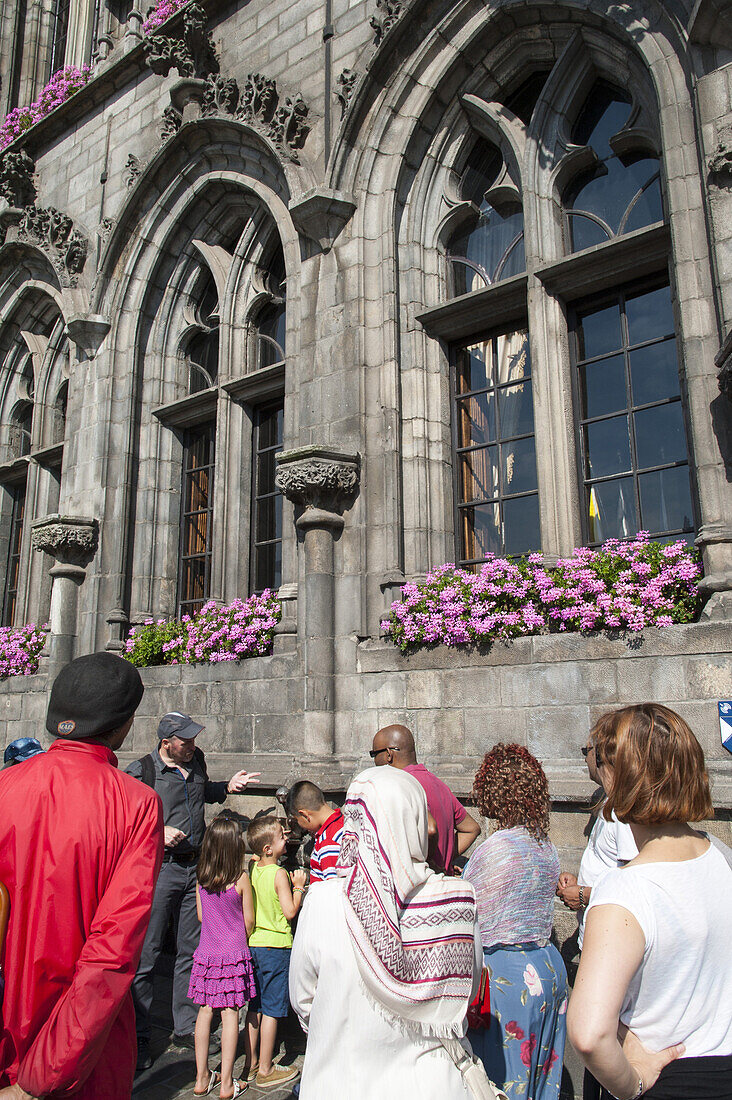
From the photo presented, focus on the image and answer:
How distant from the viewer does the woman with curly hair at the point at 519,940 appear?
3.13m

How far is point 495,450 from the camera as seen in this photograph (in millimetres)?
7672

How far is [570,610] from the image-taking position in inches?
236

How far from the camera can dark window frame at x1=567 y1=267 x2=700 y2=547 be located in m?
6.33

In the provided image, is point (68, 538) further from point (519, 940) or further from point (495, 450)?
point (519, 940)

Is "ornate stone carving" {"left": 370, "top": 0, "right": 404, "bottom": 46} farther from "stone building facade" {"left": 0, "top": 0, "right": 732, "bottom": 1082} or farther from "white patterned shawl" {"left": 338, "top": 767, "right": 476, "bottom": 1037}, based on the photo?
"white patterned shawl" {"left": 338, "top": 767, "right": 476, "bottom": 1037}

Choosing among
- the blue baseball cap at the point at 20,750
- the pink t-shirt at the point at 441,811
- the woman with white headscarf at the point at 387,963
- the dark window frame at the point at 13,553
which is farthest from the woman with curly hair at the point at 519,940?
the dark window frame at the point at 13,553

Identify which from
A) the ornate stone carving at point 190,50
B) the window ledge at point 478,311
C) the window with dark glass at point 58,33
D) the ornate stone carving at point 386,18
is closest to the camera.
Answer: the window ledge at point 478,311

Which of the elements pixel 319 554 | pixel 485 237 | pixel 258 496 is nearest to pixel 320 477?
pixel 319 554

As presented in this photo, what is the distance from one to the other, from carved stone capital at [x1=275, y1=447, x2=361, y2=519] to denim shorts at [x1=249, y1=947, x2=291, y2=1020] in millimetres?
3759

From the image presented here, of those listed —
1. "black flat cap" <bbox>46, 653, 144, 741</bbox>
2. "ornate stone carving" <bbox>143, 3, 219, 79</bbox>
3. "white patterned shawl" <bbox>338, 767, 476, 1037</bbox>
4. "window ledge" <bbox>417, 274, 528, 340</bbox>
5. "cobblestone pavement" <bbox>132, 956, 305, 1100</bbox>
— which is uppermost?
"ornate stone carving" <bbox>143, 3, 219, 79</bbox>

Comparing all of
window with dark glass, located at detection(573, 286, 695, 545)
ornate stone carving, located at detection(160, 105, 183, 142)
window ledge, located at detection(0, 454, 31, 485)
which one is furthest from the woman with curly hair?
window ledge, located at detection(0, 454, 31, 485)

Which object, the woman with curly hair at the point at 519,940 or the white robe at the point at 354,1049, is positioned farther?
the woman with curly hair at the point at 519,940

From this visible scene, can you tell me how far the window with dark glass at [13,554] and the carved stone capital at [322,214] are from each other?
7.41 m

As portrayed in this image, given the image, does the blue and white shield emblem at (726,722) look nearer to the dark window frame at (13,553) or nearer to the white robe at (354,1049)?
the white robe at (354,1049)
